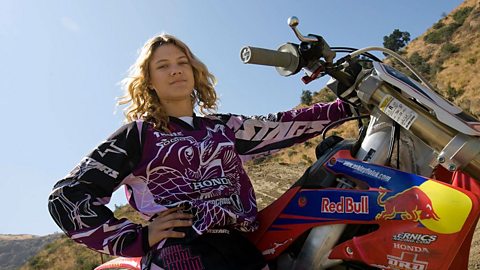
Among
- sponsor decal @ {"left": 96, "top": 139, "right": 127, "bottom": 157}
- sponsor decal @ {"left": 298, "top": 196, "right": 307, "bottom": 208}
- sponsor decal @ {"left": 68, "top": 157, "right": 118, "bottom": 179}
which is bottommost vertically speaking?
sponsor decal @ {"left": 298, "top": 196, "right": 307, "bottom": 208}

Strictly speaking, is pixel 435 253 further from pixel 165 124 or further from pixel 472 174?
pixel 165 124

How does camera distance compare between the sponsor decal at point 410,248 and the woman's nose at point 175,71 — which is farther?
the woman's nose at point 175,71

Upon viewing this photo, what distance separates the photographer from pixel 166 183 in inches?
90.0

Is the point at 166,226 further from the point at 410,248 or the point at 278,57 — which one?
the point at 410,248

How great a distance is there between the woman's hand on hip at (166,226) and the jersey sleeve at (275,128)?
0.80 m

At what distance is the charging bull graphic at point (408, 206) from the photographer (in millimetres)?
1726

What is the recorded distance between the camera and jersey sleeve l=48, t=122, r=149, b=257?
6.79 ft

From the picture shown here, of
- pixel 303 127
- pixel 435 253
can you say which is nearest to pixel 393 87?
pixel 435 253

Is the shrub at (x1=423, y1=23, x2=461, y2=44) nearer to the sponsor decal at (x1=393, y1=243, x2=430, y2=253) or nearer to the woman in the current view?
the woman

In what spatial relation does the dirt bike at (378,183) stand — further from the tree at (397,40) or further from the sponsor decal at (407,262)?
the tree at (397,40)

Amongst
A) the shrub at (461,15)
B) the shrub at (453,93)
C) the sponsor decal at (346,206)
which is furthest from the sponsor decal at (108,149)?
the shrub at (461,15)

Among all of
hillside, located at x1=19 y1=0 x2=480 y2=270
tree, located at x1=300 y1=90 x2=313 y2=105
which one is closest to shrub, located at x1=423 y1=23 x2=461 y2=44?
hillside, located at x1=19 y1=0 x2=480 y2=270

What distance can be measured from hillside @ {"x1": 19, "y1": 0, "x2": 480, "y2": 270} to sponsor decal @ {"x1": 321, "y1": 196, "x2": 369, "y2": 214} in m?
4.09

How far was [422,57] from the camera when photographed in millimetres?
39562
